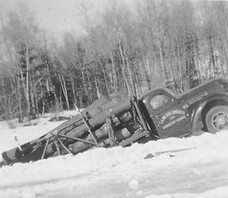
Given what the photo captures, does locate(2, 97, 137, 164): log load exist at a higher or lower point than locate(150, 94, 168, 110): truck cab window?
lower

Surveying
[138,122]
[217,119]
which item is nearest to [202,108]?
[217,119]

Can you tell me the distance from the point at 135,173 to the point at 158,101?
3745mm

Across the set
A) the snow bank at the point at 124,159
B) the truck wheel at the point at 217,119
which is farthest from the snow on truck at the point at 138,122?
the snow bank at the point at 124,159

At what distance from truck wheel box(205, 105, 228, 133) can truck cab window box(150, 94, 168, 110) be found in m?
1.27

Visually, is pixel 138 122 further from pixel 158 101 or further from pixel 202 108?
pixel 202 108

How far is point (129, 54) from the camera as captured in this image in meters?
49.9

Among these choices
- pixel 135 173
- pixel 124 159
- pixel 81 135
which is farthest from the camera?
pixel 81 135

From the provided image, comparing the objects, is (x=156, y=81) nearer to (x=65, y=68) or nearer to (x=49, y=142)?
(x=65, y=68)

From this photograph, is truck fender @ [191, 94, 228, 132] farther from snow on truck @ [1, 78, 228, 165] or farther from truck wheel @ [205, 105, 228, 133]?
truck wheel @ [205, 105, 228, 133]

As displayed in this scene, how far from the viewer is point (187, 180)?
6.20 meters

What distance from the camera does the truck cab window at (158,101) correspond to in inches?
408

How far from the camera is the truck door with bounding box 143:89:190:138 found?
33.4 ft

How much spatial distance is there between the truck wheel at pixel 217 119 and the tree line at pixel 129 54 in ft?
93.6

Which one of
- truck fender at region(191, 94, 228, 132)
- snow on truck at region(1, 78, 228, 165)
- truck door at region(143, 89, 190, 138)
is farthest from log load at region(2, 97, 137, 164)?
truck fender at region(191, 94, 228, 132)
